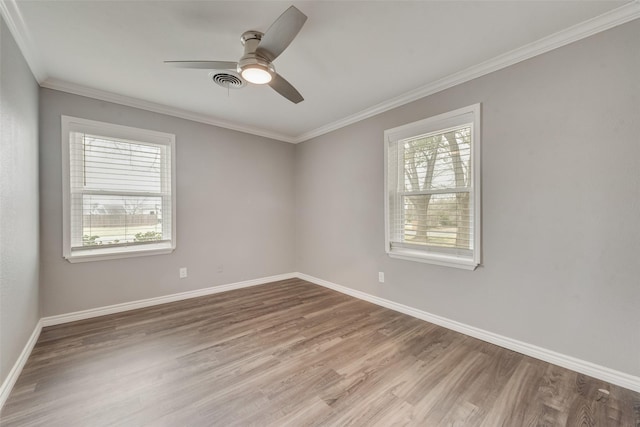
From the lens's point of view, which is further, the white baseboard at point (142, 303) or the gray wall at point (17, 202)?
the white baseboard at point (142, 303)

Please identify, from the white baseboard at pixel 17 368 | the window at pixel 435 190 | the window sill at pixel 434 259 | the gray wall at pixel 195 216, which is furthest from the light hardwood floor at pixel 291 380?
the window at pixel 435 190

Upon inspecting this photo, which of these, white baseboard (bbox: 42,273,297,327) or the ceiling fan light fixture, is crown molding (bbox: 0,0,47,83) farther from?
white baseboard (bbox: 42,273,297,327)

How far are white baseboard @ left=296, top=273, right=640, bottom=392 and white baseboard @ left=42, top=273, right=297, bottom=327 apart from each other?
78.0 inches

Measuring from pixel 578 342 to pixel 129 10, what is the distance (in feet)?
13.0

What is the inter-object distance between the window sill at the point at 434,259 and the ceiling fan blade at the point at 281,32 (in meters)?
2.37

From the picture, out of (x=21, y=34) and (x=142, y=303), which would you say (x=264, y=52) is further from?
(x=142, y=303)

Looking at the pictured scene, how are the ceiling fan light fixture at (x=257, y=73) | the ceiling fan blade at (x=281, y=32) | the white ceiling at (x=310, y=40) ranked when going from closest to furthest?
1. the ceiling fan blade at (x=281, y=32)
2. the white ceiling at (x=310, y=40)
3. the ceiling fan light fixture at (x=257, y=73)

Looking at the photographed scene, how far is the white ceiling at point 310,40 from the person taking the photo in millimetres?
1699

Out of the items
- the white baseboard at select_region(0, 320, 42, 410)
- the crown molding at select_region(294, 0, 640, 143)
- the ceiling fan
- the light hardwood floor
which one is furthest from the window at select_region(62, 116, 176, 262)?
the crown molding at select_region(294, 0, 640, 143)

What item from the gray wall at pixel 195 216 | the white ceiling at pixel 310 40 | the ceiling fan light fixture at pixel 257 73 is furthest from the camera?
the gray wall at pixel 195 216

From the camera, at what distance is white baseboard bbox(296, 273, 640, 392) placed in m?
1.75

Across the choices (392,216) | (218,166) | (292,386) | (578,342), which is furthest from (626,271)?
(218,166)

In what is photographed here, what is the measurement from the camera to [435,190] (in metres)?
2.75

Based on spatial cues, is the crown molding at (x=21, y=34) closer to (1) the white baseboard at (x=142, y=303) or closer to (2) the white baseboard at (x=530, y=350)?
(1) the white baseboard at (x=142, y=303)
